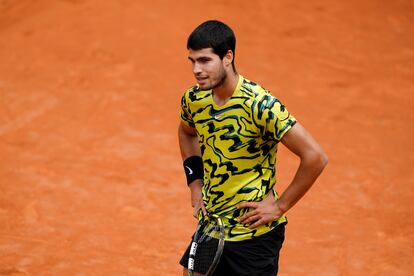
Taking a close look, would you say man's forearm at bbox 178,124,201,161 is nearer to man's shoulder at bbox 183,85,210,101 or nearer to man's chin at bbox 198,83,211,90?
man's shoulder at bbox 183,85,210,101

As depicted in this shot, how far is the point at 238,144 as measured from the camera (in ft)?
12.3

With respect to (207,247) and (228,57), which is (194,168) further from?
(228,57)

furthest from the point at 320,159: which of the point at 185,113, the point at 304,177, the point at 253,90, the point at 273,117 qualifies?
the point at 185,113

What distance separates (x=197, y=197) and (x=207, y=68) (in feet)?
2.58

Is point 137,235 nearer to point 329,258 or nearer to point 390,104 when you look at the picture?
point 329,258

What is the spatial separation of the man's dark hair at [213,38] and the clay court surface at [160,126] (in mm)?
2644

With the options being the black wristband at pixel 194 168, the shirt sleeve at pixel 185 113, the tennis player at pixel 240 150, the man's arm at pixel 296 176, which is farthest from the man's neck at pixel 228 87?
the black wristband at pixel 194 168

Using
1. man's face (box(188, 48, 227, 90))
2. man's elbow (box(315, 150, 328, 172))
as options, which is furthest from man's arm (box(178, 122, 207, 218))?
man's elbow (box(315, 150, 328, 172))

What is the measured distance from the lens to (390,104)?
9.09m

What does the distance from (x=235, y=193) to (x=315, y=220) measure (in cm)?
320

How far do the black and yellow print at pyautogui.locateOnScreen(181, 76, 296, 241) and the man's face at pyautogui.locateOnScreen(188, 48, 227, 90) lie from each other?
0.40 ft

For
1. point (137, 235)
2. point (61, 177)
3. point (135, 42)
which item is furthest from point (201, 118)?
point (135, 42)

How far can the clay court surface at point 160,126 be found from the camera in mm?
6359

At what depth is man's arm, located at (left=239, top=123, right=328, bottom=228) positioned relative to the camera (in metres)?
3.61
